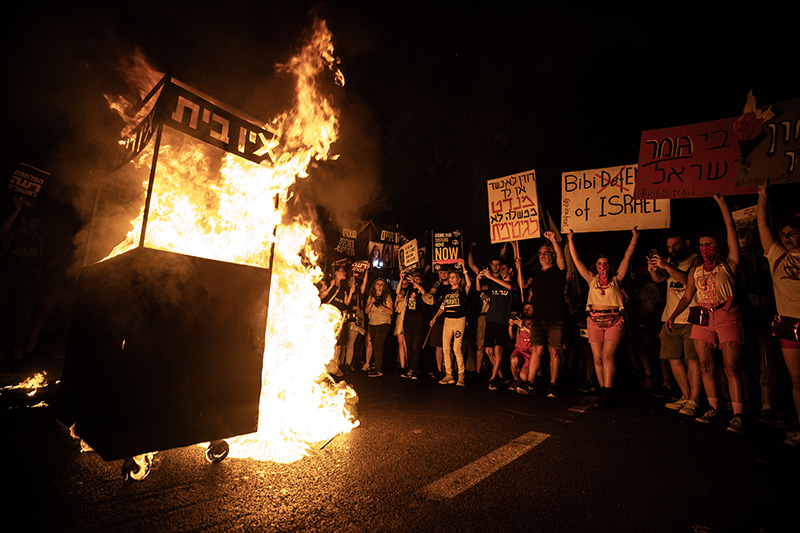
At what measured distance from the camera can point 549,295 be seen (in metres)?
6.82

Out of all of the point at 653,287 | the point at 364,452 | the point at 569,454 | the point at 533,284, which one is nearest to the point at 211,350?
the point at 364,452

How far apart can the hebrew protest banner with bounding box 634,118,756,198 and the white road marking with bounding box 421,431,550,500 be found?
15.4ft

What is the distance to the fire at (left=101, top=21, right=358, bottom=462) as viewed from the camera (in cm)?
360

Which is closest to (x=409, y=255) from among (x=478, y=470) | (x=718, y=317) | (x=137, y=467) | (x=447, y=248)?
(x=447, y=248)

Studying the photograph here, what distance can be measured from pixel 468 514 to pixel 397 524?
1.56ft

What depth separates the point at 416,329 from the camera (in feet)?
28.2

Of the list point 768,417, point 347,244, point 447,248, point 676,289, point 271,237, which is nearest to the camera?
point 271,237

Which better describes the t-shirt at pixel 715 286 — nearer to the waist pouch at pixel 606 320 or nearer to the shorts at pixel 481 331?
the waist pouch at pixel 606 320

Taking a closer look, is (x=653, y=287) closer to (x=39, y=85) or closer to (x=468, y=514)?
(x=468, y=514)

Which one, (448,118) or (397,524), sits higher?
(448,118)

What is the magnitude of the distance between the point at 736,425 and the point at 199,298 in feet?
19.1

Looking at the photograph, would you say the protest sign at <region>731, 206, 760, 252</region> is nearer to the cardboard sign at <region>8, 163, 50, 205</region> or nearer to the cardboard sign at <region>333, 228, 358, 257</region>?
the cardboard sign at <region>333, 228, 358, 257</region>

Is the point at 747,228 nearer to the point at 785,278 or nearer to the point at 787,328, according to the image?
the point at 785,278

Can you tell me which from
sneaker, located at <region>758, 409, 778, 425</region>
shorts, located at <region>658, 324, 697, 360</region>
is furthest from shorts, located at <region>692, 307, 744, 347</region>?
sneaker, located at <region>758, 409, 778, 425</region>
